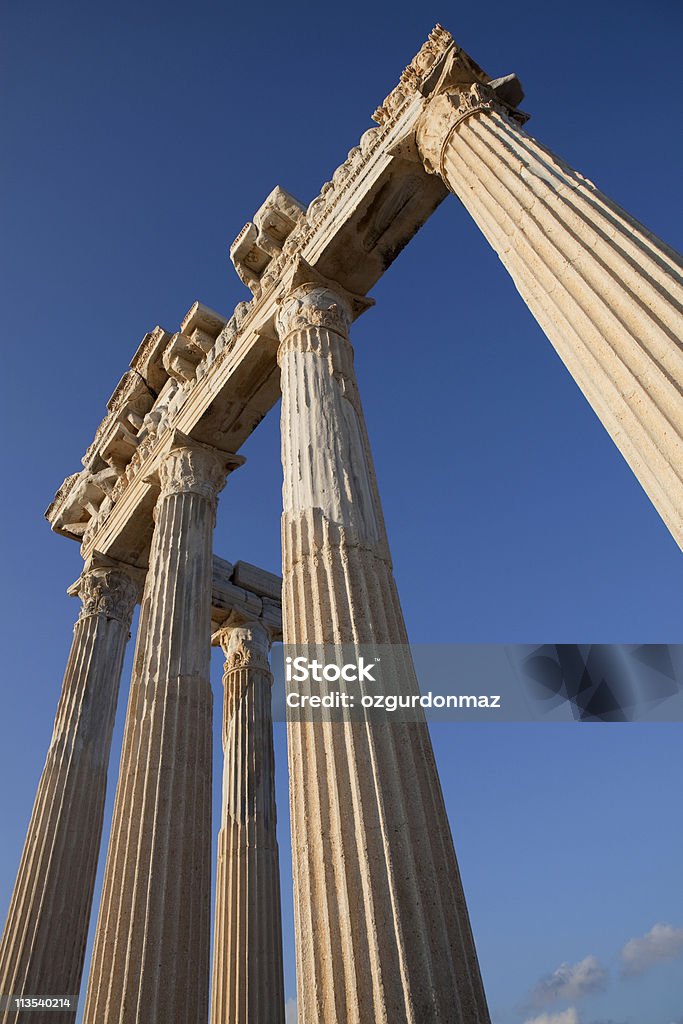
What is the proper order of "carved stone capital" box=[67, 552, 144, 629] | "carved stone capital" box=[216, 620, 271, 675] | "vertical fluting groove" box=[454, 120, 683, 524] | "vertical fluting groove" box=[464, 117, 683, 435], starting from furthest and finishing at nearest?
1. "carved stone capital" box=[216, 620, 271, 675]
2. "carved stone capital" box=[67, 552, 144, 629]
3. "vertical fluting groove" box=[464, 117, 683, 435]
4. "vertical fluting groove" box=[454, 120, 683, 524]

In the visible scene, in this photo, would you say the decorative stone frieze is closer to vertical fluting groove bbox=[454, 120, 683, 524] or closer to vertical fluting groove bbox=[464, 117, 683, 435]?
vertical fluting groove bbox=[464, 117, 683, 435]

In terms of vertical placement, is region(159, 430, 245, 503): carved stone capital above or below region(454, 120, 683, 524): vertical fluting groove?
above

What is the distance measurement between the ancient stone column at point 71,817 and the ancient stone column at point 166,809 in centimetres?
365

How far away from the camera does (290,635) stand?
316 inches

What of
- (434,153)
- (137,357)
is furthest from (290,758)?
(137,357)

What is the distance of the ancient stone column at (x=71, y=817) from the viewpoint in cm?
1257

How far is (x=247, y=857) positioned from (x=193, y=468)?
30.3 ft

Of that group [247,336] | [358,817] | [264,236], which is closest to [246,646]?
[247,336]

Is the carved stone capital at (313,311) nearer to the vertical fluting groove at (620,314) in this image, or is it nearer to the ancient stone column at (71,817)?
the vertical fluting groove at (620,314)

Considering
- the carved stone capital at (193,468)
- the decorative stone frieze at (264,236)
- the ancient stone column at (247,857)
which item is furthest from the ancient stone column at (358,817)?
the ancient stone column at (247,857)

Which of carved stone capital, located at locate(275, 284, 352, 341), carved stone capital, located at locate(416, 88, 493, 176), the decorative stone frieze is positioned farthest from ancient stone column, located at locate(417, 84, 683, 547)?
the decorative stone frieze

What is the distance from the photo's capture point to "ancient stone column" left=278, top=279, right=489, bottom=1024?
212 inches

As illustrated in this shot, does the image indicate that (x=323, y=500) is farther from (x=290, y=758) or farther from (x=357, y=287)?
(x=357, y=287)

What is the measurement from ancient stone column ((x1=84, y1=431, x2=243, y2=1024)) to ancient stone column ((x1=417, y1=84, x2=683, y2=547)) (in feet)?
27.2
